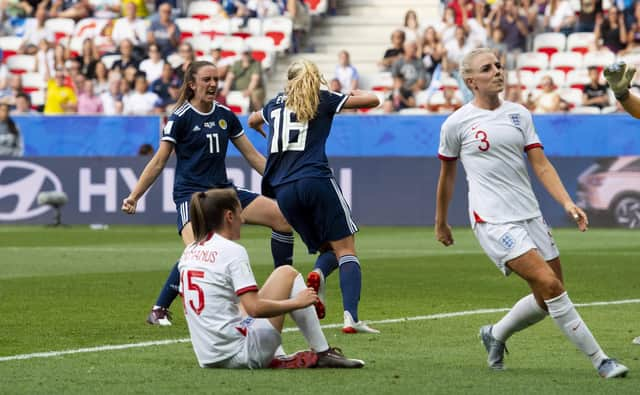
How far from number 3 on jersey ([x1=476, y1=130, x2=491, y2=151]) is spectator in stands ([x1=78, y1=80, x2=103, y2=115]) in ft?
62.4

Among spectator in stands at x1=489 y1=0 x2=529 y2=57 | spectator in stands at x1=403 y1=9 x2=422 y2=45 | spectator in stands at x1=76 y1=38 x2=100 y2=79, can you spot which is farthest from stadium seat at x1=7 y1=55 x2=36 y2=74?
spectator in stands at x1=489 y1=0 x2=529 y2=57

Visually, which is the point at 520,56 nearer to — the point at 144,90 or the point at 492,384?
the point at 144,90

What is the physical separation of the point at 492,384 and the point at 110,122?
17742 millimetres

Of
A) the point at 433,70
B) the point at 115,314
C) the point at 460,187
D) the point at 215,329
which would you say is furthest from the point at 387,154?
the point at 215,329

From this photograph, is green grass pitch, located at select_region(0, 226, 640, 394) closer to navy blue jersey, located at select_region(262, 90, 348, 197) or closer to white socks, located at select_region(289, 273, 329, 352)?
white socks, located at select_region(289, 273, 329, 352)

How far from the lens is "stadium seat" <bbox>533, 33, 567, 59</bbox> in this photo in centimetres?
2656

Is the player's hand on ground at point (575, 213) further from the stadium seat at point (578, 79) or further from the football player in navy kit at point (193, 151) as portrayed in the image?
the stadium seat at point (578, 79)

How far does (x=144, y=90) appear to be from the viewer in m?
26.4

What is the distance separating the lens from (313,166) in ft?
33.2

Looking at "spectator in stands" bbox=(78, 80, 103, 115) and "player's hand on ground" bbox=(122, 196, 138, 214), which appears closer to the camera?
"player's hand on ground" bbox=(122, 196, 138, 214)

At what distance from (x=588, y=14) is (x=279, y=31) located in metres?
6.18

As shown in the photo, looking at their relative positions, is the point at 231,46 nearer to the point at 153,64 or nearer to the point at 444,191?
the point at 153,64

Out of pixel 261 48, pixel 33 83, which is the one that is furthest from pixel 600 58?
pixel 33 83

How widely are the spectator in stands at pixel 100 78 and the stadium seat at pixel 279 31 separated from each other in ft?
11.0
